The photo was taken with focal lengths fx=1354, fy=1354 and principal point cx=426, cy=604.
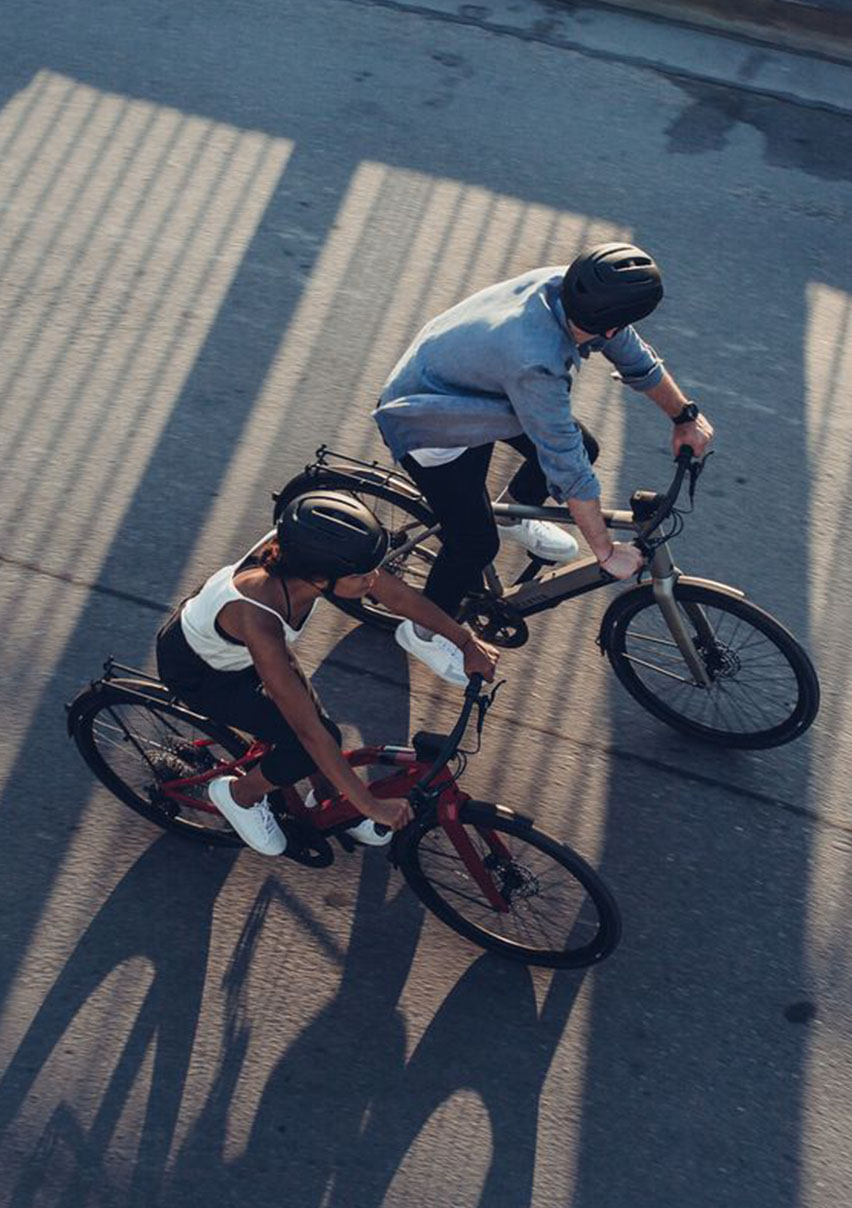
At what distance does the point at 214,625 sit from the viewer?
4.10m

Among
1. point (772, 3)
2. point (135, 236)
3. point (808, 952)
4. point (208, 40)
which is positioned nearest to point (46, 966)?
point (808, 952)

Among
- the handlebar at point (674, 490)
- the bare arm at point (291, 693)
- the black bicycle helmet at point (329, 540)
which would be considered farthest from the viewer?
the handlebar at point (674, 490)

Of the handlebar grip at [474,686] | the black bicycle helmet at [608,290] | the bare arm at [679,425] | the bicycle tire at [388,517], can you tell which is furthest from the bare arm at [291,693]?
the bare arm at [679,425]

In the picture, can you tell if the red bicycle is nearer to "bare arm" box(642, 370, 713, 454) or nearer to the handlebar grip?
the handlebar grip

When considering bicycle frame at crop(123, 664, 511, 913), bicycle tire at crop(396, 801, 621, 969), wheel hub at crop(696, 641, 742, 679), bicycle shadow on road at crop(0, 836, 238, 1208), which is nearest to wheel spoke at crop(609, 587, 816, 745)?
wheel hub at crop(696, 641, 742, 679)

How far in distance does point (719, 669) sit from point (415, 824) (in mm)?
1470

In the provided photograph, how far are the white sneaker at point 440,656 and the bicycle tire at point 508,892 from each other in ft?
2.73

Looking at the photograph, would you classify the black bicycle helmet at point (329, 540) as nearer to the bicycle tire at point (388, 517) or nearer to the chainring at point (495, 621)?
the bicycle tire at point (388, 517)

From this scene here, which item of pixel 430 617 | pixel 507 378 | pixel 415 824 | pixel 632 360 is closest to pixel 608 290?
pixel 507 378

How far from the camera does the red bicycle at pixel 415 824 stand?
439 centimetres

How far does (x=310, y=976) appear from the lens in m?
4.75

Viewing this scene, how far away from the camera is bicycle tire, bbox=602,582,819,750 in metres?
4.93

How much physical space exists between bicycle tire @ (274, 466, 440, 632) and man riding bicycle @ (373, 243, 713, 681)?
337 millimetres

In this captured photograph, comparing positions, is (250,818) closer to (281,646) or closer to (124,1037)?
(124,1037)
